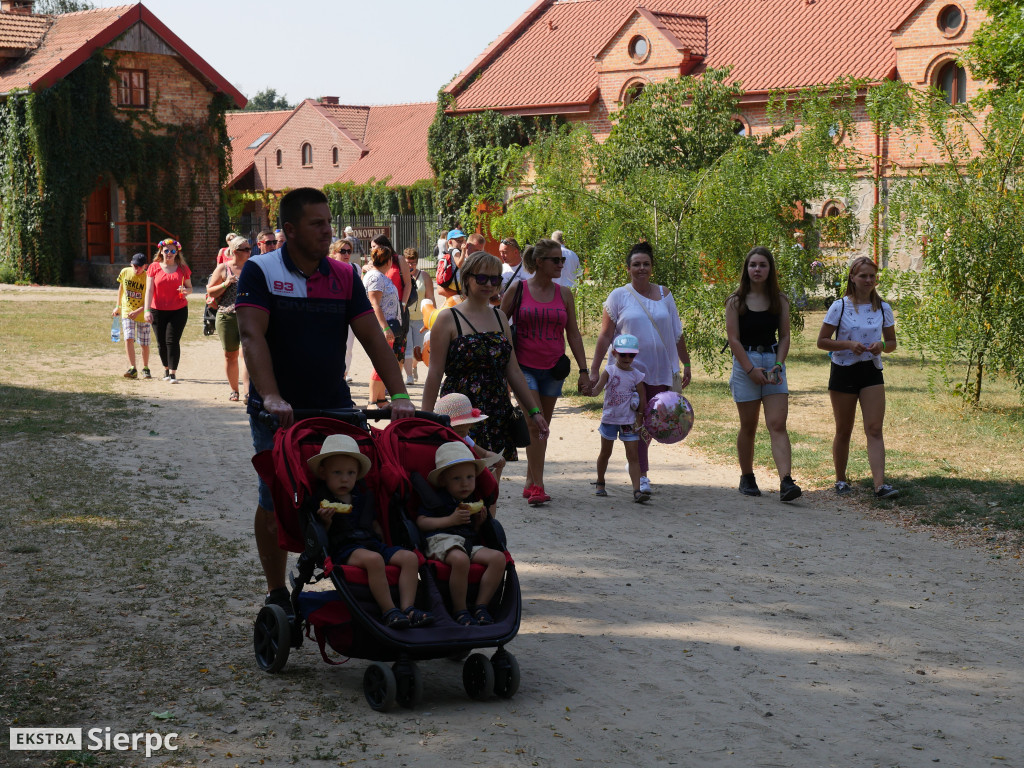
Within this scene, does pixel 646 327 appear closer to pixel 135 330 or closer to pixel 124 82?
pixel 135 330

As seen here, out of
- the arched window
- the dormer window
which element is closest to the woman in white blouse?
the arched window

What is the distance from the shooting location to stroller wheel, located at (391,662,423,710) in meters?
4.82

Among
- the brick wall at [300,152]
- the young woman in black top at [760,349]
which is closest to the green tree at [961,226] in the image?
Result: the young woman in black top at [760,349]

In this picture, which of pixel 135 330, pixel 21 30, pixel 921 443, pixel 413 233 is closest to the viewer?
pixel 921 443

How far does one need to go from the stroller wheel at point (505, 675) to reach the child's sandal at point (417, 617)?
1.11ft

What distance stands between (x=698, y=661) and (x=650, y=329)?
4267mm

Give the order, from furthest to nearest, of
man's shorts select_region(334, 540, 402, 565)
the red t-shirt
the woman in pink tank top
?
the red t-shirt → the woman in pink tank top → man's shorts select_region(334, 540, 402, 565)

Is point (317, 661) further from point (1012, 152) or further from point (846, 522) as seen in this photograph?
point (1012, 152)

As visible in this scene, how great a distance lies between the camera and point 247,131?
7456 centimetres

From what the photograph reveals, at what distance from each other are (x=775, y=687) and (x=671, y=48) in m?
37.5

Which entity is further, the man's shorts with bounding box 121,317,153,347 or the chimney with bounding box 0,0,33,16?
the chimney with bounding box 0,0,33,16

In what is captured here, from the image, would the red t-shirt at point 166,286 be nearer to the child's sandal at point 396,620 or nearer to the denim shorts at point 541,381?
the denim shorts at point 541,381

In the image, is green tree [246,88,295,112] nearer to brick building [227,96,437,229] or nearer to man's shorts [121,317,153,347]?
brick building [227,96,437,229]

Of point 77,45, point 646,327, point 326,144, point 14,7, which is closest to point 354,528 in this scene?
point 646,327
